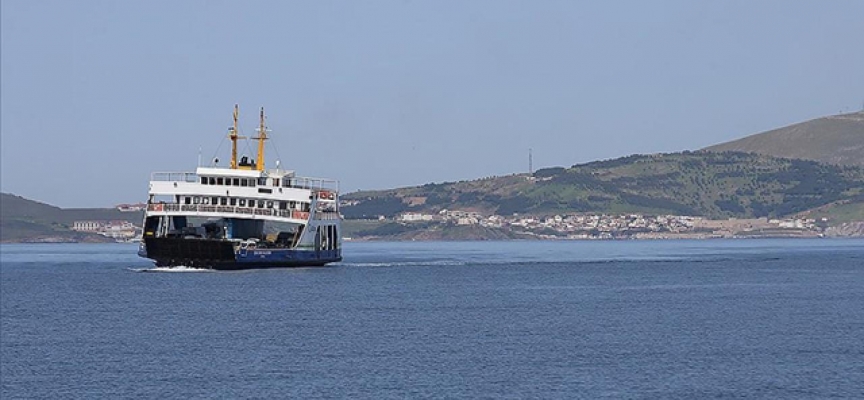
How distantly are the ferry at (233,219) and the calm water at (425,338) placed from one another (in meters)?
2.12

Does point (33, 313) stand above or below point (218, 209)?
below

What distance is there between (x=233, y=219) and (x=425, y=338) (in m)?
50.5

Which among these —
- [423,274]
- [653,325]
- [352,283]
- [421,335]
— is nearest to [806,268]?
[423,274]

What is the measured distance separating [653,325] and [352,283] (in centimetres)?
3828

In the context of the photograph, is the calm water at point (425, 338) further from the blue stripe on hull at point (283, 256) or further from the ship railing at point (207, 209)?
the ship railing at point (207, 209)

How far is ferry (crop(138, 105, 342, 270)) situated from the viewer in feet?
352

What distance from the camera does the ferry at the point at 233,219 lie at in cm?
10744

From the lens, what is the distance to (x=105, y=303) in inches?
3312

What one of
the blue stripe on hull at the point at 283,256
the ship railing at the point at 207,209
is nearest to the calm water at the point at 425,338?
the blue stripe on hull at the point at 283,256

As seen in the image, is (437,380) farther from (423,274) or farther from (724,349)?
(423,274)

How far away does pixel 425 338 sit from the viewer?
62.8m

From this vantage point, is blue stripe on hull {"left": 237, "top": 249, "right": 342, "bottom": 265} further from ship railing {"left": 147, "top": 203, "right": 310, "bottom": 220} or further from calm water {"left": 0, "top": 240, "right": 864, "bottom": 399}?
ship railing {"left": 147, "top": 203, "right": 310, "bottom": 220}

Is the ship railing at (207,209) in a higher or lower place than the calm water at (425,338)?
higher

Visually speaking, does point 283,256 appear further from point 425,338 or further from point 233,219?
point 425,338
